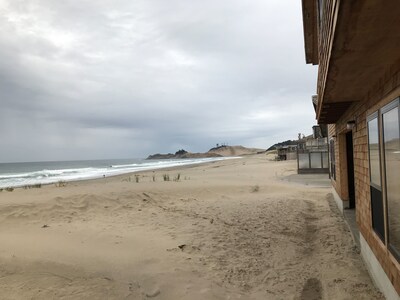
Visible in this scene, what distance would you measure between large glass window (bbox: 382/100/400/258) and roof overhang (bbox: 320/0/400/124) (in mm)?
465

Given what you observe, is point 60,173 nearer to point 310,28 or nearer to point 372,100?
point 310,28

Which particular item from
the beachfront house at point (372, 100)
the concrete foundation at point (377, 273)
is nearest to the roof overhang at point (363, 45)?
Result: the beachfront house at point (372, 100)

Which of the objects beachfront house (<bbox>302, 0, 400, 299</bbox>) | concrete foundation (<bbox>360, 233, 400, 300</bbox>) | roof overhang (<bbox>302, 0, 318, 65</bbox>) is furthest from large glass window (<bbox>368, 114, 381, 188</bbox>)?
roof overhang (<bbox>302, 0, 318, 65</bbox>)

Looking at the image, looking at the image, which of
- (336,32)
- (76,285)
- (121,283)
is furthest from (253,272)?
(336,32)

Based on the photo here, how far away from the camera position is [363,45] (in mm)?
2998

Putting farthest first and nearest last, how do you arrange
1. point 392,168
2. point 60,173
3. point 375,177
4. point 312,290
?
point 60,173
point 312,290
point 375,177
point 392,168

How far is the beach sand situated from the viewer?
474cm

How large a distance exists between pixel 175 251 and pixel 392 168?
13.7ft

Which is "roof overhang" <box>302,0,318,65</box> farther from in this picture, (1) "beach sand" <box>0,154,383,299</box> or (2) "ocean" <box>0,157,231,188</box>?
(2) "ocean" <box>0,157,231,188</box>

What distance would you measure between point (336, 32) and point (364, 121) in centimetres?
309

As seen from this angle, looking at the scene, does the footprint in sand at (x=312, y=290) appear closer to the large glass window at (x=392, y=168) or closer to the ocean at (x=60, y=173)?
the large glass window at (x=392, y=168)

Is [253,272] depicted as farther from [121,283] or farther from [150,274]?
[121,283]

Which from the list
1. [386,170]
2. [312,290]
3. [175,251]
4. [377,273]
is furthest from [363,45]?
[175,251]

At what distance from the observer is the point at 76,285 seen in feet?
15.3
